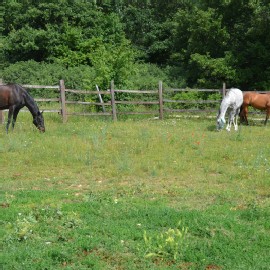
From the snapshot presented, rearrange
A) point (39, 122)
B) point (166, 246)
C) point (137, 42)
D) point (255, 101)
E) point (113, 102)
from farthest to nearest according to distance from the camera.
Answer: point (137, 42), point (113, 102), point (255, 101), point (39, 122), point (166, 246)

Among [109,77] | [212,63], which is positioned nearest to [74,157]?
[109,77]

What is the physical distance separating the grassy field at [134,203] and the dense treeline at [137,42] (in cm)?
902

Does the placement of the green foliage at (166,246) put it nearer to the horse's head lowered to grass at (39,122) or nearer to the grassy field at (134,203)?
the grassy field at (134,203)

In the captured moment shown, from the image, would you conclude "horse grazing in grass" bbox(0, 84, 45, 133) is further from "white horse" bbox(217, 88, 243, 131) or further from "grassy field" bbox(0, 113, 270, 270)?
"white horse" bbox(217, 88, 243, 131)

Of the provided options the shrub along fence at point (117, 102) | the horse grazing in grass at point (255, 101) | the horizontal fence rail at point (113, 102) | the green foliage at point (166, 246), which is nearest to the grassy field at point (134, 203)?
the green foliage at point (166, 246)

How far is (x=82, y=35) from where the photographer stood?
30.4 m


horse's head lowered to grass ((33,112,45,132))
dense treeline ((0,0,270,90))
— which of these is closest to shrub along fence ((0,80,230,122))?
dense treeline ((0,0,270,90))

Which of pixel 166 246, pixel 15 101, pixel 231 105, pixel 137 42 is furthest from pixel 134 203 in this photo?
pixel 137 42

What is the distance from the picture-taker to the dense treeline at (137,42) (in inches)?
931

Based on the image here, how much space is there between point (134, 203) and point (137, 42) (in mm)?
27903

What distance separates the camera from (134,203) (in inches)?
256

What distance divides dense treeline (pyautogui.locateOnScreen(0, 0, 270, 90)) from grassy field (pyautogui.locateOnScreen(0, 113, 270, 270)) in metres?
9.02

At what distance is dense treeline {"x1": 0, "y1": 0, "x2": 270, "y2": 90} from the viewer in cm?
2366

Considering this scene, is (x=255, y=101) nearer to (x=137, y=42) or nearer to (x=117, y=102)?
(x=117, y=102)
